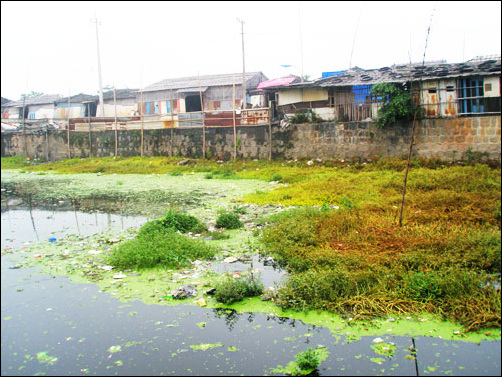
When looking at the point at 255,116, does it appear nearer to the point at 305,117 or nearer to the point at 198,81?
the point at 305,117

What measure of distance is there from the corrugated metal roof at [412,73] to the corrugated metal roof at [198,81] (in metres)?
9.27

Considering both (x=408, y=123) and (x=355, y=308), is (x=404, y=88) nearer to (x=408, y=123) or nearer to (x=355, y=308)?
(x=408, y=123)

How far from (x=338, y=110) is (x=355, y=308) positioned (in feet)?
43.4

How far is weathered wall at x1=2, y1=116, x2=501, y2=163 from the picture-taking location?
13945 mm

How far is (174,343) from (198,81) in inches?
951

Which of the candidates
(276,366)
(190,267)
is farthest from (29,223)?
(276,366)

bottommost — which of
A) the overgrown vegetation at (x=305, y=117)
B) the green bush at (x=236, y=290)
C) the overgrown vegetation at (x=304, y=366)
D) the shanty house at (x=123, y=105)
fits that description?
the overgrown vegetation at (x=304, y=366)

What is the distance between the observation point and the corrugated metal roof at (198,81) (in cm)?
2555

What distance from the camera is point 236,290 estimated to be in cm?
499

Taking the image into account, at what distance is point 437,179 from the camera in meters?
10.2

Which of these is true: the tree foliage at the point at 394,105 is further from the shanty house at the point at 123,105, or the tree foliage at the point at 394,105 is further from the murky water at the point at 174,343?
the shanty house at the point at 123,105

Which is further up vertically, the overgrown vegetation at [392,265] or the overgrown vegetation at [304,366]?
the overgrown vegetation at [392,265]

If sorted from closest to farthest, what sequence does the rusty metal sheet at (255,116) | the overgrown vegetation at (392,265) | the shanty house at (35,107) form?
the overgrown vegetation at (392,265)
the rusty metal sheet at (255,116)
the shanty house at (35,107)

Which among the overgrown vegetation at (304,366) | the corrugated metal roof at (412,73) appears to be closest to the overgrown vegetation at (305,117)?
the corrugated metal roof at (412,73)
